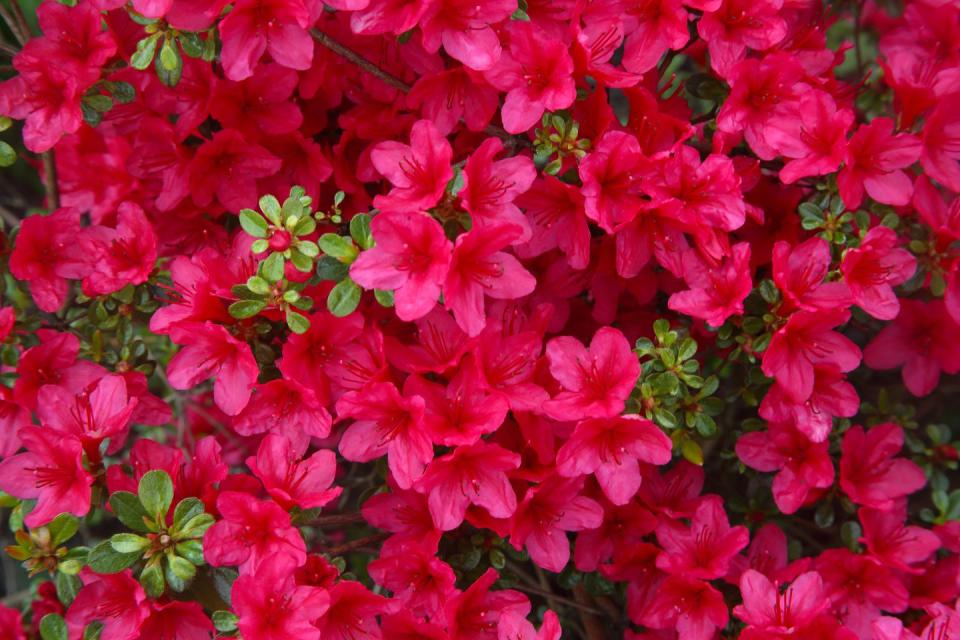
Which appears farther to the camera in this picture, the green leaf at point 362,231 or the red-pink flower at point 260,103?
the red-pink flower at point 260,103

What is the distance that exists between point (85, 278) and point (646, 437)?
939 millimetres

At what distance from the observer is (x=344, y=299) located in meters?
1.37

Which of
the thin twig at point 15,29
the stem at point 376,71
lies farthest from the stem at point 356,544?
the thin twig at point 15,29

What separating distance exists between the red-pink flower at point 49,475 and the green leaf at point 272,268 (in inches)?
14.3

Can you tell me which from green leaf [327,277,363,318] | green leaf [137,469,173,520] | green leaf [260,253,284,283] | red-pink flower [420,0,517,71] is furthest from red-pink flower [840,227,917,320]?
green leaf [137,469,173,520]

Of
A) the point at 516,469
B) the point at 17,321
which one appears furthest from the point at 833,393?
the point at 17,321

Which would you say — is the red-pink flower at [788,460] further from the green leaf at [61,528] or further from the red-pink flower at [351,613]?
the green leaf at [61,528]

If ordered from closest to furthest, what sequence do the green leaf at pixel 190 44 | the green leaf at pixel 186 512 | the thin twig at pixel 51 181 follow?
the green leaf at pixel 186 512, the green leaf at pixel 190 44, the thin twig at pixel 51 181

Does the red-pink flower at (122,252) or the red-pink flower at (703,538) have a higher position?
the red-pink flower at (122,252)

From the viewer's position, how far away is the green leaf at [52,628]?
4.82 ft

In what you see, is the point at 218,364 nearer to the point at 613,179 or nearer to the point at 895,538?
the point at 613,179

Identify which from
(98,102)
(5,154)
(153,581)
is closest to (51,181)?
(5,154)

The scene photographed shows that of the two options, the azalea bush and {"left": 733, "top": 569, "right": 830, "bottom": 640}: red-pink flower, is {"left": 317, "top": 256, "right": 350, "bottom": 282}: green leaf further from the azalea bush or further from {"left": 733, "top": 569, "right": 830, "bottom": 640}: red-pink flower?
{"left": 733, "top": 569, "right": 830, "bottom": 640}: red-pink flower

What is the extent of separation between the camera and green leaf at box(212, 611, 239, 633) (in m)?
1.33
